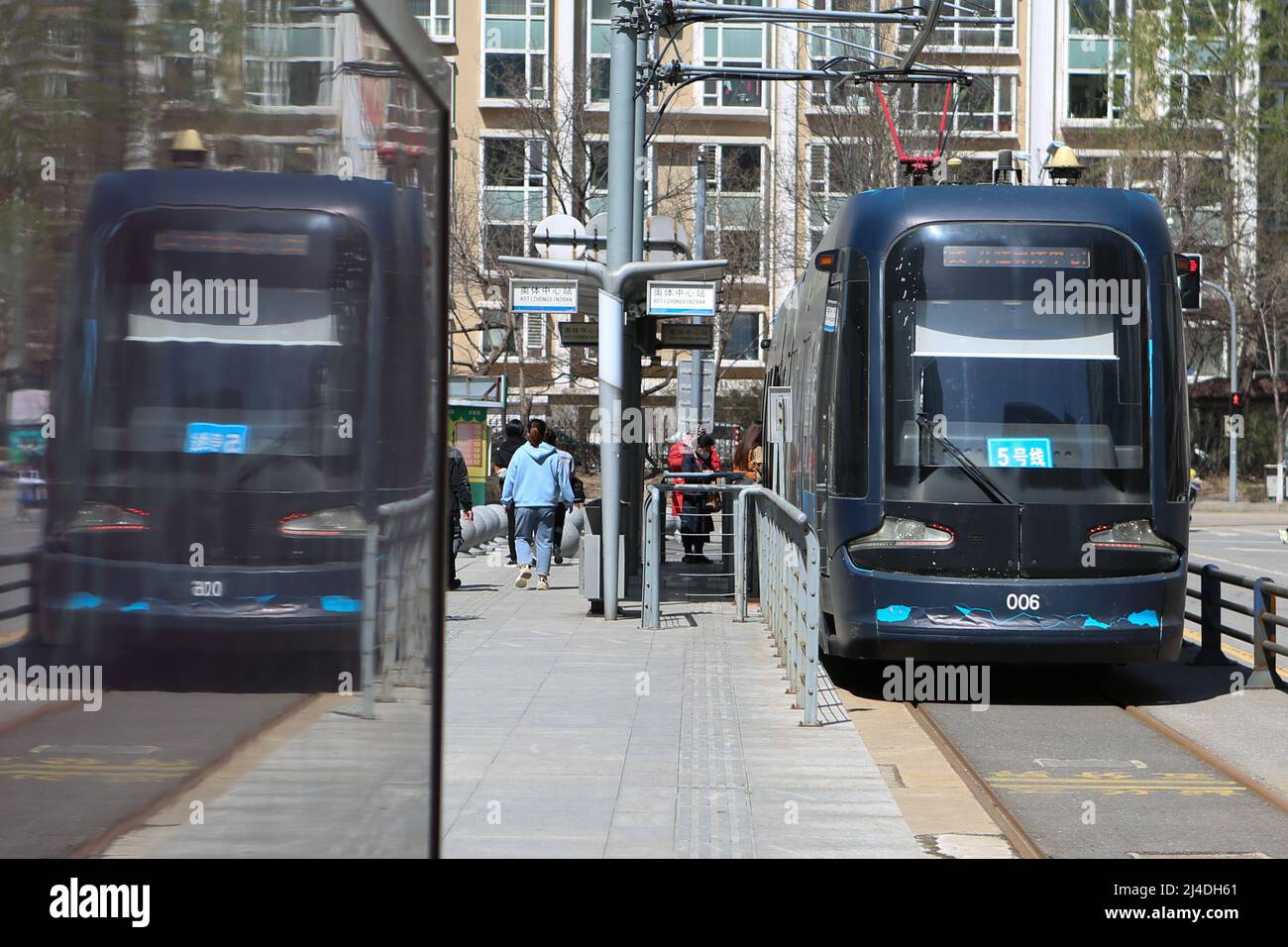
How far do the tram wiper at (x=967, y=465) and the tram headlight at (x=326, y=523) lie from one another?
8681mm

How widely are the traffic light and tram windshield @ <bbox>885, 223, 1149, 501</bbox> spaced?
1.82 ft

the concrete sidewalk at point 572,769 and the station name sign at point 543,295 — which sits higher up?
the station name sign at point 543,295

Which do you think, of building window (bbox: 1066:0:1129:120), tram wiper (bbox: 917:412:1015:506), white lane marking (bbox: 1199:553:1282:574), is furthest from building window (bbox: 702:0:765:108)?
tram wiper (bbox: 917:412:1015:506)

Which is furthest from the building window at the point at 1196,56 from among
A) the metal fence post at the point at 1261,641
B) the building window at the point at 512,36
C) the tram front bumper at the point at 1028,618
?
the tram front bumper at the point at 1028,618

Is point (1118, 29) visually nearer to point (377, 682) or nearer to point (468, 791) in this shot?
point (468, 791)

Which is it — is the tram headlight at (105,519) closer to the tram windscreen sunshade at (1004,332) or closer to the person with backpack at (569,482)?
the tram windscreen sunshade at (1004,332)

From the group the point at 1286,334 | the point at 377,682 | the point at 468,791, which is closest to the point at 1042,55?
the point at 1286,334

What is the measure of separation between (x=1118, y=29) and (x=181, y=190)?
49006 mm

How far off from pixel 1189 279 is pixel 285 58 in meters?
10.4

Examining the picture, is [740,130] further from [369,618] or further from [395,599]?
[369,618]

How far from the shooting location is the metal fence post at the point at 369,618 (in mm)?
1930

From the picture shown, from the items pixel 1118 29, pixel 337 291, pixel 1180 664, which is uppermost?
pixel 1118 29

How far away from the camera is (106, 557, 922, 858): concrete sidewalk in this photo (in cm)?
174

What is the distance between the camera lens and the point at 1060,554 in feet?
33.3
